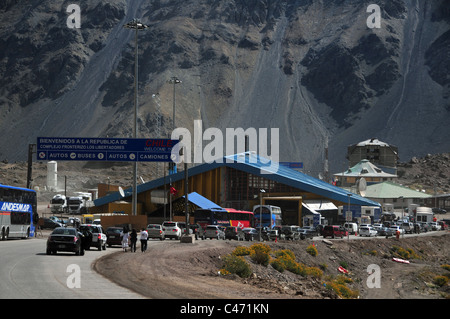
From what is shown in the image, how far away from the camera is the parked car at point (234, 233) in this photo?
64812mm

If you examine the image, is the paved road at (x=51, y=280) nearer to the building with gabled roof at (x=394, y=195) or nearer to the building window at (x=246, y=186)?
the building window at (x=246, y=186)

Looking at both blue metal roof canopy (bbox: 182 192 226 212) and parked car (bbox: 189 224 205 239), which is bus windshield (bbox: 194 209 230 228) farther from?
parked car (bbox: 189 224 205 239)

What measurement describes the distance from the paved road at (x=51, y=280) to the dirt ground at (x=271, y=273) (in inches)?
32.5

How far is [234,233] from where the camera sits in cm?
6594

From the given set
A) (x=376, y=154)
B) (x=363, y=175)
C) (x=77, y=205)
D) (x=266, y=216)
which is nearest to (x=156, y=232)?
(x=266, y=216)

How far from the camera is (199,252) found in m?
39.7

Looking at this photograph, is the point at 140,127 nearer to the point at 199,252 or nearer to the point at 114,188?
the point at 114,188

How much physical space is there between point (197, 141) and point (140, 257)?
159844 millimetres

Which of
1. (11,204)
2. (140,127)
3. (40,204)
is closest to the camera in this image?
(11,204)

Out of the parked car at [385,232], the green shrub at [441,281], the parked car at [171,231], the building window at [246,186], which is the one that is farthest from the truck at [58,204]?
the green shrub at [441,281]

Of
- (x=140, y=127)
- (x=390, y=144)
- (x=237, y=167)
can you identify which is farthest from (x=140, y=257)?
(x=390, y=144)

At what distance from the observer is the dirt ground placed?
23766mm

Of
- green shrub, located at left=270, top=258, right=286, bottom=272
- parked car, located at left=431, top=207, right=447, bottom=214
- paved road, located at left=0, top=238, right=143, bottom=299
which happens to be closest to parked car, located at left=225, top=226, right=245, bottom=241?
green shrub, located at left=270, top=258, right=286, bottom=272
